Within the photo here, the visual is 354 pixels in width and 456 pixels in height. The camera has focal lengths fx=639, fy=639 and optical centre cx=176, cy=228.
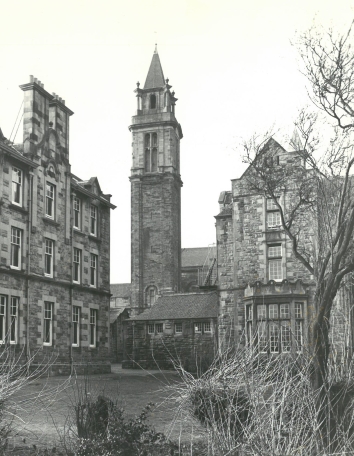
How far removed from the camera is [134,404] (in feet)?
53.1

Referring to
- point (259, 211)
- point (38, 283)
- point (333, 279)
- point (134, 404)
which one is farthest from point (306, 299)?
point (333, 279)

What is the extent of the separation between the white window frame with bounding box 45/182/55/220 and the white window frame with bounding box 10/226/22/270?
2.82 meters

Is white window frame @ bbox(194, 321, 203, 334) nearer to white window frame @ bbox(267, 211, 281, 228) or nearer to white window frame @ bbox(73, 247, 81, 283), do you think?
white window frame @ bbox(267, 211, 281, 228)

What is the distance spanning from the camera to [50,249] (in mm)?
31016

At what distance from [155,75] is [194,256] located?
84.6 feet

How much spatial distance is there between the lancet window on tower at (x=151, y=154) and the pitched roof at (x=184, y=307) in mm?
21828

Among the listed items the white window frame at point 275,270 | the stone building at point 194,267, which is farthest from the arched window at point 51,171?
the stone building at point 194,267

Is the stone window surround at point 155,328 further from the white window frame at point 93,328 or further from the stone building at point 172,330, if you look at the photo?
the white window frame at point 93,328

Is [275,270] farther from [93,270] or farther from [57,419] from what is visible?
[57,419]

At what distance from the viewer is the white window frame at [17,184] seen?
93.0 ft

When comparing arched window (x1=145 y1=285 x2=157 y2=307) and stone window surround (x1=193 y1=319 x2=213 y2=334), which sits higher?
arched window (x1=145 y1=285 x2=157 y2=307)

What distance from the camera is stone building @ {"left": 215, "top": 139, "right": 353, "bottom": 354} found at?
33250 mm

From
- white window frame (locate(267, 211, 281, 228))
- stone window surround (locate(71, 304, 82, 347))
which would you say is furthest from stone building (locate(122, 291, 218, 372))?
stone window surround (locate(71, 304, 82, 347))

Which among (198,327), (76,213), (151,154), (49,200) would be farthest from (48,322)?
(151,154)
